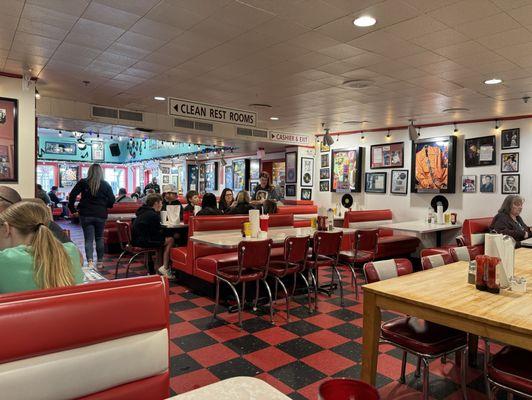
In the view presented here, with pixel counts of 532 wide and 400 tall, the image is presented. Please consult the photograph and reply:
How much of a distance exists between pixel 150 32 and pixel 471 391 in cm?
423

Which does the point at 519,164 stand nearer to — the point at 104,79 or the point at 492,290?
the point at 492,290

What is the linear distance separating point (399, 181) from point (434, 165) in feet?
3.16

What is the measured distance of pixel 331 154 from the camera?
36.0 feet

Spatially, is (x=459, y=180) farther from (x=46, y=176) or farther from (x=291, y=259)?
(x=46, y=176)

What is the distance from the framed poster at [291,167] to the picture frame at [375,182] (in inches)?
83.0

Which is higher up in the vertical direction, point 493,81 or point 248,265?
point 493,81

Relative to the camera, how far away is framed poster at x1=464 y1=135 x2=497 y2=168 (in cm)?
783

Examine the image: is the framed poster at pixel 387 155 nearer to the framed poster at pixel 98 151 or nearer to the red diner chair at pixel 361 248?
the red diner chair at pixel 361 248

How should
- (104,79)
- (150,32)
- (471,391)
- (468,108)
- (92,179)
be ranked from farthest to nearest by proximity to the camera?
1. (468,108)
2. (92,179)
3. (104,79)
4. (150,32)
5. (471,391)

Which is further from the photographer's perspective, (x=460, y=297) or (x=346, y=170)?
(x=346, y=170)

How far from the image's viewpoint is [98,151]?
1978cm

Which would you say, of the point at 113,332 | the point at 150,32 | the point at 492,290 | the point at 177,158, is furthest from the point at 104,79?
the point at 177,158

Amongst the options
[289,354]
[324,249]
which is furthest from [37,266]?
[324,249]

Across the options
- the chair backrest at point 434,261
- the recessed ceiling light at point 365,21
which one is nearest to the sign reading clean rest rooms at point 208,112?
the recessed ceiling light at point 365,21
